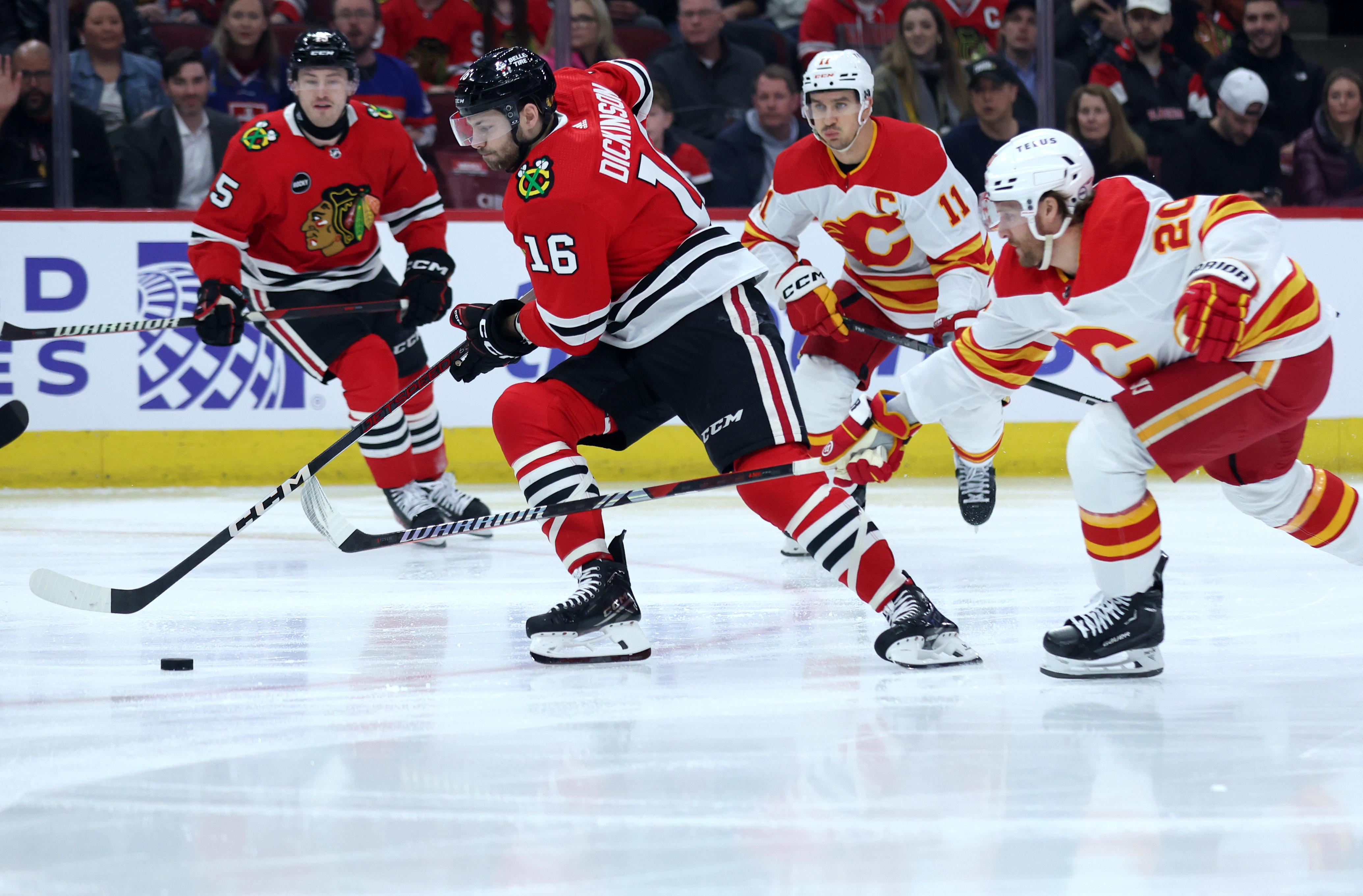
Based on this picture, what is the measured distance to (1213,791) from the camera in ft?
5.98

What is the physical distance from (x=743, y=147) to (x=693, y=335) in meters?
3.24

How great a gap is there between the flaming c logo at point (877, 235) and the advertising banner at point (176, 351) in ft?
5.36

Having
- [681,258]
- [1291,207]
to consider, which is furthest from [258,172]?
[1291,207]

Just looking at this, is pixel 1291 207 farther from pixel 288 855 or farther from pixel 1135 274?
pixel 288 855

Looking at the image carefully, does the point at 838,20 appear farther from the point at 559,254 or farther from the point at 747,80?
the point at 559,254

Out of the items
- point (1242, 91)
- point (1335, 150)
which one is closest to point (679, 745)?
point (1242, 91)

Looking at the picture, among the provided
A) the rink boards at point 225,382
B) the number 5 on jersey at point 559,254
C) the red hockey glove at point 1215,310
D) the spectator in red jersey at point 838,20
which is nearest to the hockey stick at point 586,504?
the number 5 on jersey at point 559,254

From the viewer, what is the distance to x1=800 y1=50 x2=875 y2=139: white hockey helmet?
3.52 meters

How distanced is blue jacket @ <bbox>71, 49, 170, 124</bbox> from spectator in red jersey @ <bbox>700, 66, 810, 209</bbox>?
2050mm

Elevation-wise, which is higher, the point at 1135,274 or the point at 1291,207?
the point at 1135,274

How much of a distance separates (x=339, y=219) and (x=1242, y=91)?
12.1 feet

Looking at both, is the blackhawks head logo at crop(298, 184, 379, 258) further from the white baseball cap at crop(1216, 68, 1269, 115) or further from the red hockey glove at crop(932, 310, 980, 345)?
the white baseball cap at crop(1216, 68, 1269, 115)

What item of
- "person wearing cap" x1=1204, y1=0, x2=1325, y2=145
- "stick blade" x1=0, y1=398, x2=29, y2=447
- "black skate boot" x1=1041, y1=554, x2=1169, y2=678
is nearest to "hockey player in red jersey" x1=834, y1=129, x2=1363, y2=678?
"black skate boot" x1=1041, y1=554, x2=1169, y2=678

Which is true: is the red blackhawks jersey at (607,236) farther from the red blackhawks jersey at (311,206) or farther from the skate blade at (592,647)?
the red blackhawks jersey at (311,206)
